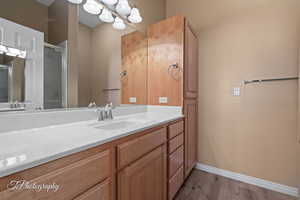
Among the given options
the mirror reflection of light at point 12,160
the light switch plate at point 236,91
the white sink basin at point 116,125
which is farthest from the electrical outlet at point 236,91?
the mirror reflection of light at point 12,160

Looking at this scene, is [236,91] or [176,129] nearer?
[176,129]

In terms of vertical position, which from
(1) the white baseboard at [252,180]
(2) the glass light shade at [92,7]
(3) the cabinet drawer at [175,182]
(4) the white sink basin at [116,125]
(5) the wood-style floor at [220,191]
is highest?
(2) the glass light shade at [92,7]

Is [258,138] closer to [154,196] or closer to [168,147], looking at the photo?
[168,147]

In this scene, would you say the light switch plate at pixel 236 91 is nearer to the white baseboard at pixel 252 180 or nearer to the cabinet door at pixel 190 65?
the cabinet door at pixel 190 65

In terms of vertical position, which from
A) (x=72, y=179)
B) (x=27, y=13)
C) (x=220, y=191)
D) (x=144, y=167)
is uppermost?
(x=27, y=13)

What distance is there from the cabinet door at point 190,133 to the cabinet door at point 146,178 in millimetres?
588

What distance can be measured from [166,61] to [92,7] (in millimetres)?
939

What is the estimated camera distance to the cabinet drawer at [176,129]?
1.38 m

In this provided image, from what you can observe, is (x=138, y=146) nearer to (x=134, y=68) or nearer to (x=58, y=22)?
(x=58, y=22)

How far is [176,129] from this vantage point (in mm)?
1490

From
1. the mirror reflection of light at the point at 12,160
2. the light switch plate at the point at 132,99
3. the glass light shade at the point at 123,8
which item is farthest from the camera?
the light switch plate at the point at 132,99

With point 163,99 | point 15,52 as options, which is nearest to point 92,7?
point 15,52

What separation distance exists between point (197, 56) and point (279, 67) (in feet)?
3.01

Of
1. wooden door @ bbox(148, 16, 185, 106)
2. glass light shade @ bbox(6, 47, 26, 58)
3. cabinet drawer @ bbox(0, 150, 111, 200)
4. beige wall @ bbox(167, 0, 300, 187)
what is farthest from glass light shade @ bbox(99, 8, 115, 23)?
cabinet drawer @ bbox(0, 150, 111, 200)
